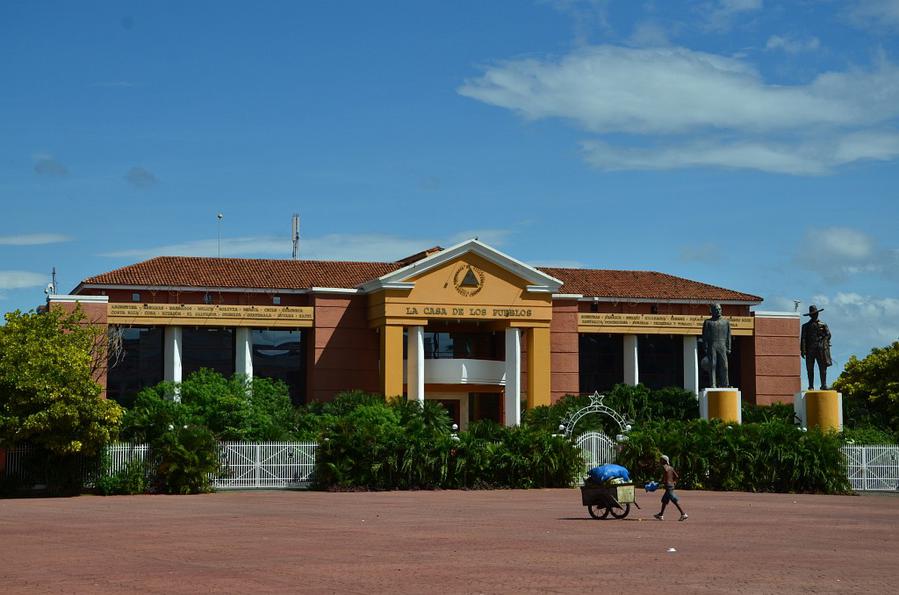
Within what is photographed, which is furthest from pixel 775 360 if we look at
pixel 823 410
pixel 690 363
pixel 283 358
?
pixel 283 358

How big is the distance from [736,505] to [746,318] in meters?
29.8

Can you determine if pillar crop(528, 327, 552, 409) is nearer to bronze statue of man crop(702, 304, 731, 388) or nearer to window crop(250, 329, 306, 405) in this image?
window crop(250, 329, 306, 405)

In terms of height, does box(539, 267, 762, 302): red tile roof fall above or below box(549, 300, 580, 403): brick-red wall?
above

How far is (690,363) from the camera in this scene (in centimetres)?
5866

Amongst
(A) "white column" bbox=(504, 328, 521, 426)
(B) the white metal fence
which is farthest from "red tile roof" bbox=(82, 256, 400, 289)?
(B) the white metal fence

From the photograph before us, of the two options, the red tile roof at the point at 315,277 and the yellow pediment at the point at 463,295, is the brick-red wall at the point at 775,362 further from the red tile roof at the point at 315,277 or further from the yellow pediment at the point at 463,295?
the yellow pediment at the point at 463,295

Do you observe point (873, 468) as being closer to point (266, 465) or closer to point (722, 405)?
point (722, 405)

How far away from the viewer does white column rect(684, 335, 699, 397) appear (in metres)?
58.6

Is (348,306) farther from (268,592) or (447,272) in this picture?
(268,592)

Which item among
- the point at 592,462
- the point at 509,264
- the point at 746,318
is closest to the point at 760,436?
the point at 592,462

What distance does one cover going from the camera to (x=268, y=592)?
43.6ft

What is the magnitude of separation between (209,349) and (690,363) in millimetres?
22509

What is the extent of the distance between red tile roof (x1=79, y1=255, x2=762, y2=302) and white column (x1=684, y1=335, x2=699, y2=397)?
84.3 inches

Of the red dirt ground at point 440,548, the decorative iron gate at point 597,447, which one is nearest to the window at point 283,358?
the decorative iron gate at point 597,447
